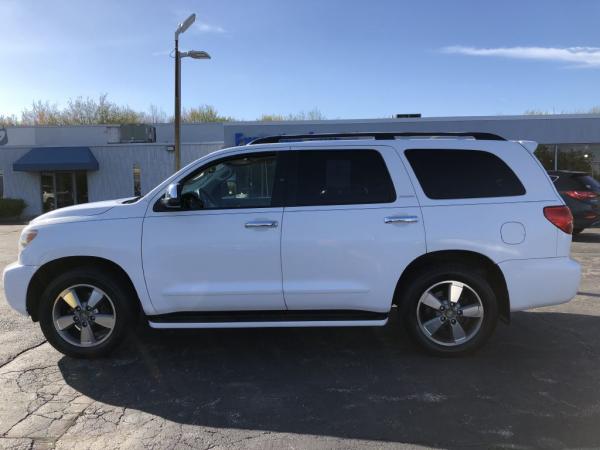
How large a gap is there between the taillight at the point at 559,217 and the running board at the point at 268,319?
168 centimetres

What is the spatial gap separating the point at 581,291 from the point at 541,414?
14.5 ft

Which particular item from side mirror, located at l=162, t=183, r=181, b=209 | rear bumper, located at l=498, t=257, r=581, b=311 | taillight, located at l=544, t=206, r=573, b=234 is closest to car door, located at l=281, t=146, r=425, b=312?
rear bumper, located at l=498, t=257, r=581, b=311

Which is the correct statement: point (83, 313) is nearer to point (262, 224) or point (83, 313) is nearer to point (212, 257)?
point (212, 257)

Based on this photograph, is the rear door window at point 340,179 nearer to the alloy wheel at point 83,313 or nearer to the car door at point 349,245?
the car door at point 349,245

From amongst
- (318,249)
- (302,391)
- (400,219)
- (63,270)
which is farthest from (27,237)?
(400,219)

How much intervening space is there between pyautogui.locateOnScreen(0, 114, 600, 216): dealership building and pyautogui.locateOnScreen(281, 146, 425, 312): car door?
17.4 m

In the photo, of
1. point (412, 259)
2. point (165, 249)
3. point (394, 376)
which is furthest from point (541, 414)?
point (165, 249)

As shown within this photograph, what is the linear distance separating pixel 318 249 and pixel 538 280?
1.95 m

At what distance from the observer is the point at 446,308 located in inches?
189

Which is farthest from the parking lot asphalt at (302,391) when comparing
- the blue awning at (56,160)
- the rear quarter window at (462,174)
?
the blue awning at (56,160)

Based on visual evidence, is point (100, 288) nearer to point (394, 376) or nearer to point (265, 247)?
point (265, 247)

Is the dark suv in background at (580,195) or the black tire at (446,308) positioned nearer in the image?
the black tire at (446,308)

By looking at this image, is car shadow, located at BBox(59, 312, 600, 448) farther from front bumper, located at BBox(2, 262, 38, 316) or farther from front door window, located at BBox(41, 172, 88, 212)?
front door window, located at BBox(41, 172, 88, 212)

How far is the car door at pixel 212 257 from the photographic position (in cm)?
462
